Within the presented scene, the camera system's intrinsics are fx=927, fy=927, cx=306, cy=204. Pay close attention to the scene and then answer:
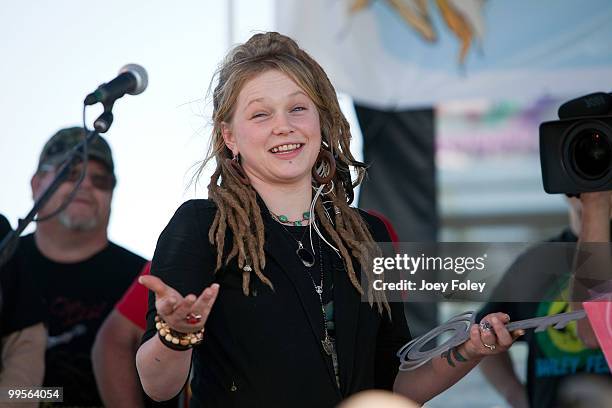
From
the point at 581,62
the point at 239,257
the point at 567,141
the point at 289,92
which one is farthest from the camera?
the point at 581,62

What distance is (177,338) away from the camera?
64.4 inches

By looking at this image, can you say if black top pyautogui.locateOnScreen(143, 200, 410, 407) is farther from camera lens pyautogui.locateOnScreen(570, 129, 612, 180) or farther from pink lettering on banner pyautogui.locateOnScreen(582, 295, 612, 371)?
camera lens pyautogui.locateOnScreen(570, 129, 612, 180)

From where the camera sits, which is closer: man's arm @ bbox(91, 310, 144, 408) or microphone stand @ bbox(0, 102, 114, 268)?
microphone stand @ bbox(0, 102, 114, 268)

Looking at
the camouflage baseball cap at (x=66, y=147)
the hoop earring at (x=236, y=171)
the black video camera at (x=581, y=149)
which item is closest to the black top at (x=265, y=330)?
the hoop earring at (x=236, y=171)

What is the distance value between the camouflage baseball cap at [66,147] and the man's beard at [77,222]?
0.89 feet

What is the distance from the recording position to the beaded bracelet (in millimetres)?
1632

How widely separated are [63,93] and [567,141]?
162 centimetres

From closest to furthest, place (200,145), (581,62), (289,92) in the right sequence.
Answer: (289,92)
(200,145)
(581,62)

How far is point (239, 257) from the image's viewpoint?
1829mm

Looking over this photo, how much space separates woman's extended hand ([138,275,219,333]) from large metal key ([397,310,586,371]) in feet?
1.82

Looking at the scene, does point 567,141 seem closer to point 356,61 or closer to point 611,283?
point 611,283

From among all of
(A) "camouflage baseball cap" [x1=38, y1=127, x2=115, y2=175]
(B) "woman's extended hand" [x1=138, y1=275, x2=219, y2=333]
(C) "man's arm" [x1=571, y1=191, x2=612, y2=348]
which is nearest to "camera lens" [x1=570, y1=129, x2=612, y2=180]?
(C) "man's arm" [x1=571, y1=191, x2=612, y2=348]

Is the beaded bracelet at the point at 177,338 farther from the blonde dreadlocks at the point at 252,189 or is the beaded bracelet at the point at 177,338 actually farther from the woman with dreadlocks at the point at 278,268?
the blonde dreadlocks at the point at 252,189

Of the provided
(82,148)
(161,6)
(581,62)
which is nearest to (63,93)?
(161,6)
